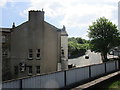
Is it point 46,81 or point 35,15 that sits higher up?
point 35,15

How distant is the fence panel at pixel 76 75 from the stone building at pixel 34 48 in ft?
56.7

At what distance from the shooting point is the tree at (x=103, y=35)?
2080 inches

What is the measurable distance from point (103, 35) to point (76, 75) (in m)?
41.1

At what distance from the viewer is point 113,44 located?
174 feet

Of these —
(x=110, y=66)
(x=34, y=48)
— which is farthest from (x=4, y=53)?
(x=110, y=66)

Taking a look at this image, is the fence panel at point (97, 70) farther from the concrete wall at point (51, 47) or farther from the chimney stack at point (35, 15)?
the chimney stack at point (35, 15)

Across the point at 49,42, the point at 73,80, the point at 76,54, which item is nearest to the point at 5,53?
the point at 49,42

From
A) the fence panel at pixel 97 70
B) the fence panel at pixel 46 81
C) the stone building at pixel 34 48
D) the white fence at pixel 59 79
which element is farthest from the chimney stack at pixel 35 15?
the fence panel at pixel 46 81

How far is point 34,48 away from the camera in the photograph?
3362 centimetres

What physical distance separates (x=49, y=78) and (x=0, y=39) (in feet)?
86.2

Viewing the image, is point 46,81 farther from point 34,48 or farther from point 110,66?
point 34,48

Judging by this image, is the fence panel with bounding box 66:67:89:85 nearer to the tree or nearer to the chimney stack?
the chimney stack

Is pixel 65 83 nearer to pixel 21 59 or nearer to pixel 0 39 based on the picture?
pixel 21 59

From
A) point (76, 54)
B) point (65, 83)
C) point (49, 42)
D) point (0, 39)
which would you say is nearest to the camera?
point (65, 83)
